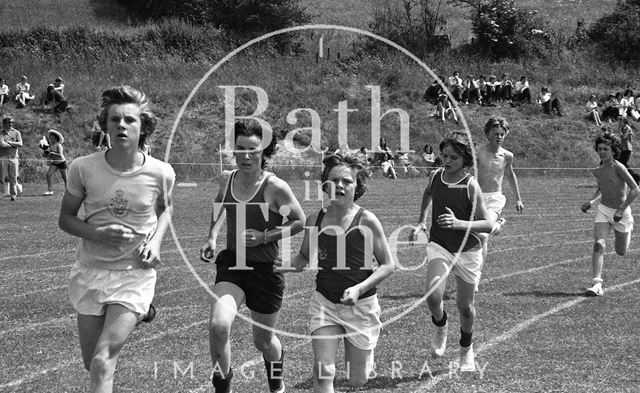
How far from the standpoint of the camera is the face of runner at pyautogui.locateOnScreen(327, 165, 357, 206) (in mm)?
5773

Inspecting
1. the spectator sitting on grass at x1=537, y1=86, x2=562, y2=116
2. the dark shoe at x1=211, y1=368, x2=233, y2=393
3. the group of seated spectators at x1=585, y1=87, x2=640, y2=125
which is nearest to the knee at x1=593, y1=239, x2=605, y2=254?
the dark shoe at x1=211, y1=368, x2=233, y2=393

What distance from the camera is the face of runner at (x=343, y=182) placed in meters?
5.77

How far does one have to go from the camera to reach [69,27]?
147 ft

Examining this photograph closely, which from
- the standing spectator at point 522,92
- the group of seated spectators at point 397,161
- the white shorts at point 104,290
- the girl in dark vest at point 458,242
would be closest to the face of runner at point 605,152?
the girl in dark vest at point 458,242

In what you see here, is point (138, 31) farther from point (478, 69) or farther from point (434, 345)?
point (434, 345)

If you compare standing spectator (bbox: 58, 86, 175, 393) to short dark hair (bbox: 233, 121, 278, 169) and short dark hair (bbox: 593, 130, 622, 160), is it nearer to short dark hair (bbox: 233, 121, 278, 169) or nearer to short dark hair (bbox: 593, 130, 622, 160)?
short dark hair (bbox: 233, 121, 278, 169)

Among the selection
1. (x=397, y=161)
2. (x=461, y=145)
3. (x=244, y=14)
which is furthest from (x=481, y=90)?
(x=461, y=145)

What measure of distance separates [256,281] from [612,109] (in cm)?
3779

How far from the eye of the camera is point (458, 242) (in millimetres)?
7438

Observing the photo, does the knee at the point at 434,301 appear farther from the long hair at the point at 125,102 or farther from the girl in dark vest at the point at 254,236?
the long hair at the point at 125,102

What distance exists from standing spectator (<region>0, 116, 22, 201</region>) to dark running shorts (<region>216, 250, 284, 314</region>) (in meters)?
16.8

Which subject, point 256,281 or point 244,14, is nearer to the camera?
point 256,281

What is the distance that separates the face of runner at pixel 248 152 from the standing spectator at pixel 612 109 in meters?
37.4

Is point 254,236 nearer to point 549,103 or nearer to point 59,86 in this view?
point 59,86
